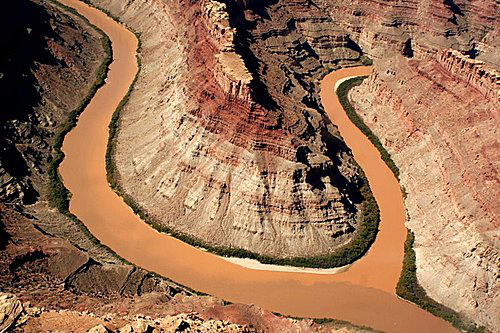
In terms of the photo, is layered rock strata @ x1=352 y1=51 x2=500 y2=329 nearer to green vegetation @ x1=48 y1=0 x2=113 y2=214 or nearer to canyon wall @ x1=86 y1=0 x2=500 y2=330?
canyon wall @ x1=86 y1=0 x2=500 y2=330

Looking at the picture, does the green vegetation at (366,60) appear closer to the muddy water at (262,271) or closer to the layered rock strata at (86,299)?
the muddy water at (262,271)

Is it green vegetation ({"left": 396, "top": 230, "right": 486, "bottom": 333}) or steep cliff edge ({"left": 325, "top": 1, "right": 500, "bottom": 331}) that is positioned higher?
steep cliff edge ({"left": 325, "top": 1, "right": 500, "bottom": 331})

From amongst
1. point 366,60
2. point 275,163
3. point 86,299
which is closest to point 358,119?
point 366,60

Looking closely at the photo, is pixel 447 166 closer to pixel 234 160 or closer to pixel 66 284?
pixel 234 160

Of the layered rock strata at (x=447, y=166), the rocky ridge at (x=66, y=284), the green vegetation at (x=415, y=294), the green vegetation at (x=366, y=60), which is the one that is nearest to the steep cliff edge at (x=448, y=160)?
the layered rock strata at (x=447, y=166)

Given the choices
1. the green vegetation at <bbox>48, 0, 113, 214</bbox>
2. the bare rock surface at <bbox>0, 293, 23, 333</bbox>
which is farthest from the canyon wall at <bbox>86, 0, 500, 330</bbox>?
the bare rock surface at <bbox>0, 293, 23, 333</bbox>

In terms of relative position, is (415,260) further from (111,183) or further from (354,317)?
(111,183)

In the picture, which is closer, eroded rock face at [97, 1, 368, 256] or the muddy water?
the muddy water

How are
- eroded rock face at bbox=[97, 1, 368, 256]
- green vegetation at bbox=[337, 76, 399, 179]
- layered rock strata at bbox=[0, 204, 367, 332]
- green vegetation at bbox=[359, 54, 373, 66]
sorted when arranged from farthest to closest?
green vegetation at bbox=[359, 54, 373, 66], green vegetation at bbox=[337, 76, 399, 179], eroded rock face at bbox=[97, 1, 368, 256], layered rock strata at bbox=[0, 204, 367, 332]
